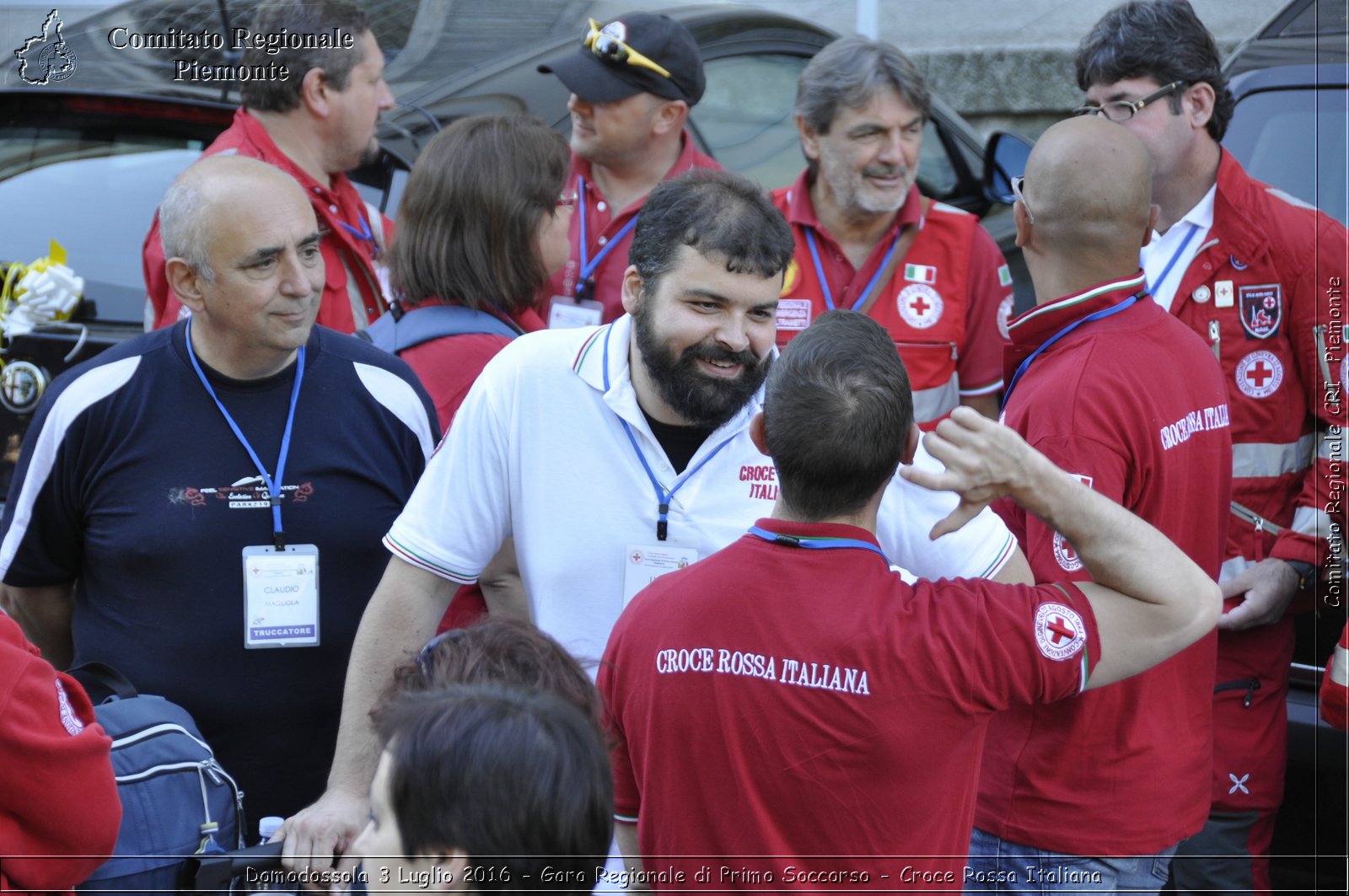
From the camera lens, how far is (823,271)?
429 centimetres

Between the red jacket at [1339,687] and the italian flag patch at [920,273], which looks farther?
the italian flag patch at [920,273]

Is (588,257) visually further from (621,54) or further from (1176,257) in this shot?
(1176,257)

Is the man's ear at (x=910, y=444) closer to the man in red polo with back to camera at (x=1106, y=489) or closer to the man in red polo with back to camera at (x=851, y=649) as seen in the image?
the man in red polo with back to camera at (x=851, y=649)

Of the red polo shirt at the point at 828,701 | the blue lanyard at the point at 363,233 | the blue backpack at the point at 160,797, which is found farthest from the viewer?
the blue lanyard at the point at 363,233

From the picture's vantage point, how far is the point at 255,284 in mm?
3047

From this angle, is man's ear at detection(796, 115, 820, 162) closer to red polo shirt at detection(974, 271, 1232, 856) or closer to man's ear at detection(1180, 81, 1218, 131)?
man's ear at detection(1180, 81, 1218, 131)

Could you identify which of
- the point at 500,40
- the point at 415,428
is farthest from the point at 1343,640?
the point at 500,40

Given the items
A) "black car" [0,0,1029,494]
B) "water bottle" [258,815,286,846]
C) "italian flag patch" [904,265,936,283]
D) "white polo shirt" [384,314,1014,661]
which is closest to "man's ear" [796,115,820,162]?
"italian flag patch" [904,265,936,283]

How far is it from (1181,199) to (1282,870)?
1779 millimetres

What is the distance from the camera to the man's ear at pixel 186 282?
3.09m

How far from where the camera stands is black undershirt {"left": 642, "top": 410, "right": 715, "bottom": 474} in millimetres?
2787

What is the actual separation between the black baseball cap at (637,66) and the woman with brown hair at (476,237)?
96 cm

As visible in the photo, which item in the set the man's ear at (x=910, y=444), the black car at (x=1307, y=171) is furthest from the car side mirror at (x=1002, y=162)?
the man's ear at (x=910, y=444)

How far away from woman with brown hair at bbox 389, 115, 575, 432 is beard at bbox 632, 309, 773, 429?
2.61ft
